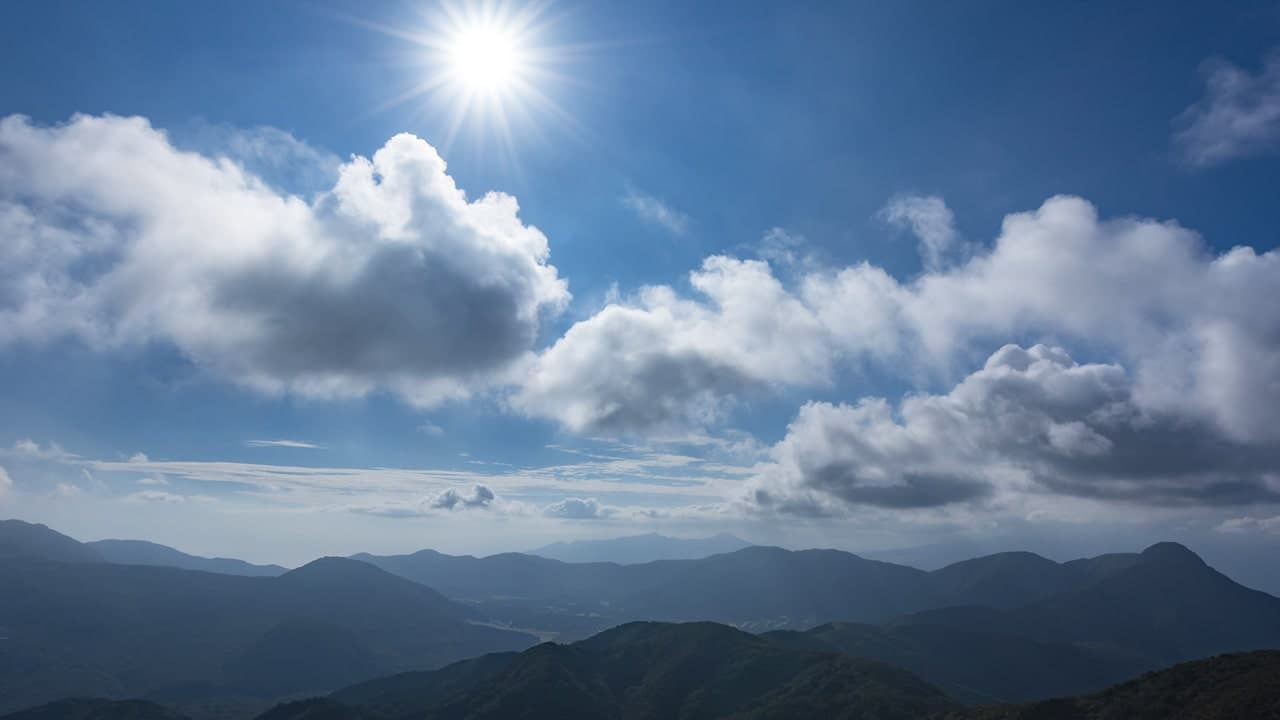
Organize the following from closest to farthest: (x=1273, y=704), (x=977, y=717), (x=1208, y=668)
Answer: (x=1273, y=704) < (x=1208, y=668) < (x=977, y=717)

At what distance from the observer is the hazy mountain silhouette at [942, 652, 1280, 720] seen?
403 ft

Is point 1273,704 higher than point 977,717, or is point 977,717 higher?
point 1273,704

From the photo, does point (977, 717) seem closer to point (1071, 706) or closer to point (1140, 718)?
point (1071, 706)

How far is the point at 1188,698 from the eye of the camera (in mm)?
138375

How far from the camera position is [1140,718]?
138 metres

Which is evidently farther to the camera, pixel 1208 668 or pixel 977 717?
pixel 977 717

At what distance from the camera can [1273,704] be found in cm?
11825

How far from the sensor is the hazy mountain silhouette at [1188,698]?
12288 centimetres

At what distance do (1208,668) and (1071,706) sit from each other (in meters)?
31.1

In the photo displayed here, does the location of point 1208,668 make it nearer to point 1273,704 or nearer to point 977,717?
point 1273,704

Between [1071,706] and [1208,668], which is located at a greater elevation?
[1208,668]

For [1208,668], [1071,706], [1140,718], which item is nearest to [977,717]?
[1071,706]

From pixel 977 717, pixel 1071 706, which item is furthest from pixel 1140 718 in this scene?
pixel 977 717

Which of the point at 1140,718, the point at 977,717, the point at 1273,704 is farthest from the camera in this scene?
the point at 977,717
